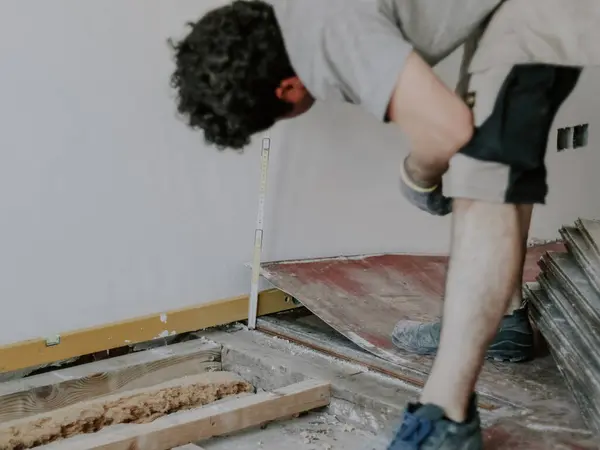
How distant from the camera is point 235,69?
1.26m

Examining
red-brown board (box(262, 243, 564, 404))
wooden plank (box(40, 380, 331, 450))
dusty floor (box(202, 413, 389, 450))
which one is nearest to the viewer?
wooden plank (box(40, 380, 331, 450))

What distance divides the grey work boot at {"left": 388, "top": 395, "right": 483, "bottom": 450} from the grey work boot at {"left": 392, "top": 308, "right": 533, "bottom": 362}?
2.19 ft

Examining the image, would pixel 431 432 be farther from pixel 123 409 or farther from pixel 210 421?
pixel 123 409

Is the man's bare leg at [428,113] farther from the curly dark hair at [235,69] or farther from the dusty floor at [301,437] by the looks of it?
the dusty floor at [301,437]

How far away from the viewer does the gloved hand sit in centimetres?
157

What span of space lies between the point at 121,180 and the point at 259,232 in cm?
48

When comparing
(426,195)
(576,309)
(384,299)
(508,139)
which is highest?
(508,139)

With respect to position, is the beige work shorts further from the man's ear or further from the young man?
the man's ear

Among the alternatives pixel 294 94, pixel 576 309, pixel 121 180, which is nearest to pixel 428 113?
pixel 294 94

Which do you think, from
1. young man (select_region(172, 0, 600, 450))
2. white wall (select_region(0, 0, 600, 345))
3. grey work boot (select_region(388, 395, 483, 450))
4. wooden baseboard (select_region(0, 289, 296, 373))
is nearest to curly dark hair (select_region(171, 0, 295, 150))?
young man (select_region(172, 0, 600, 450))

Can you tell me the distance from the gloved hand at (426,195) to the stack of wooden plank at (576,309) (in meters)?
0.39

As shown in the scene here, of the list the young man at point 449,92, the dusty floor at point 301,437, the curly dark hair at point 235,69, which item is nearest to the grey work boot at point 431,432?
the young man at point 449,92

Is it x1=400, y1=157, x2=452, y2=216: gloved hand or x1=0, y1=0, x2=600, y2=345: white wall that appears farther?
x1=0, y1=0, x2=600, y2=345: white wall

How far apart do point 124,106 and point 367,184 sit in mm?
939
